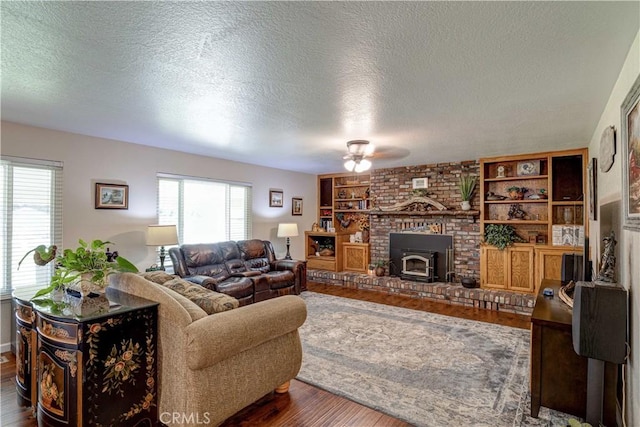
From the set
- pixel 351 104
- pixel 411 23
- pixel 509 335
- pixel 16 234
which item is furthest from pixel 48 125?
pixel 509 335

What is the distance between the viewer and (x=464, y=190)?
19.4 ft

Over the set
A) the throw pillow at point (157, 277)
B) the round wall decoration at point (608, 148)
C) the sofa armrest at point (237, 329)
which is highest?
the round wall decoration at point (608, 148)

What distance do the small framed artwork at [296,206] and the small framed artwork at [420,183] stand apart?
261 centimetres

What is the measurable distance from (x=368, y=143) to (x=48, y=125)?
12.4 feet

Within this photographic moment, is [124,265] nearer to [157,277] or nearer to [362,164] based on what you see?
[157,277]

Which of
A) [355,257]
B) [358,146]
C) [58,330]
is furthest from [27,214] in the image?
[355,257]

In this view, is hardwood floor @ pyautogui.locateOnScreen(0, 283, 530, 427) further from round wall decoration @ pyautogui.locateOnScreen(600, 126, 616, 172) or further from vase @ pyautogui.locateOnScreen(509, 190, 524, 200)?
vase @ pyautogui.locateOnScreen(509, 190, 524, 200)

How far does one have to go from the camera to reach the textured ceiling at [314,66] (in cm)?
159

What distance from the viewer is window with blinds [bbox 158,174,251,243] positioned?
5.09 metres

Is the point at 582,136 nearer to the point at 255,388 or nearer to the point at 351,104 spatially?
the point at 351,104

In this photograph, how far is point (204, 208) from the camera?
5.62m

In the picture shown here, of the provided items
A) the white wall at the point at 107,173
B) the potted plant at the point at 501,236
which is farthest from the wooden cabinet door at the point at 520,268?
the white wall at the point at 107,173

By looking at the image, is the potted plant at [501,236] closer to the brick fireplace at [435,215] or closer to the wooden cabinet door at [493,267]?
the wooden cabinet door at [493,267]

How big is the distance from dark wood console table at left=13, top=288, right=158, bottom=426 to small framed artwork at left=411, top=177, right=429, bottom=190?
5510 mm
